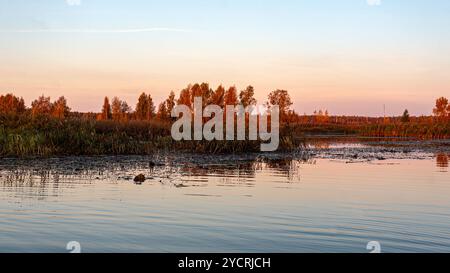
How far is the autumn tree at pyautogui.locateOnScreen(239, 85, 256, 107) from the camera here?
8681cm

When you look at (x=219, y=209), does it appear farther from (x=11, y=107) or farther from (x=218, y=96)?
(x=218, y=96)

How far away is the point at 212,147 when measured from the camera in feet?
105

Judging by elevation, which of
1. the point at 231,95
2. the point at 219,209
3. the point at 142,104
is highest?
the point at 231,95

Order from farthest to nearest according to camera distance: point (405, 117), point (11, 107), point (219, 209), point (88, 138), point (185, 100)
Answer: point (405, 117)
point (185, 100)
point (11, 107)
point (88, 138)
point (219, 209)

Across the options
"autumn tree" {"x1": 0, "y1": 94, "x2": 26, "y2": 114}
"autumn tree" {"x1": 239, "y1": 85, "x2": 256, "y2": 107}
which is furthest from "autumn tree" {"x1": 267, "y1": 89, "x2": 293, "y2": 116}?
"autumn tree" {"x1": 0, "y1": 94, "x2": 26, "y2": 114}

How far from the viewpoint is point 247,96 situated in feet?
286

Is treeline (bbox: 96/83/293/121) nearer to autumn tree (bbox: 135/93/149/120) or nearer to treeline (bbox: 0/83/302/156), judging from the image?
autumn tree (bbox: 135/93/149/120)

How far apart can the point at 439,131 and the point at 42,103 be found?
5284 cm

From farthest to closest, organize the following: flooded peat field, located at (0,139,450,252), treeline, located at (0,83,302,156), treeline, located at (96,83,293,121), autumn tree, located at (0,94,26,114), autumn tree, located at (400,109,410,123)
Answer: autumn tree, located at (400,109,410,123) < treeline, located at (96,83,293,121) < autumn tree, located at (0,94,26,114) < treeline, located at (0,83,302,156) < flooded peat field, located at (0,139,450,252)

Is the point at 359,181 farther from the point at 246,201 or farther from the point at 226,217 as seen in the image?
the point at 226,217

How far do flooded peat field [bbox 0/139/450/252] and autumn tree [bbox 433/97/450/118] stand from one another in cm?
9297

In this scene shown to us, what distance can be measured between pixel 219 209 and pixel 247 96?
75.1 metres

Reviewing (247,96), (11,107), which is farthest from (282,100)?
(11,107)
